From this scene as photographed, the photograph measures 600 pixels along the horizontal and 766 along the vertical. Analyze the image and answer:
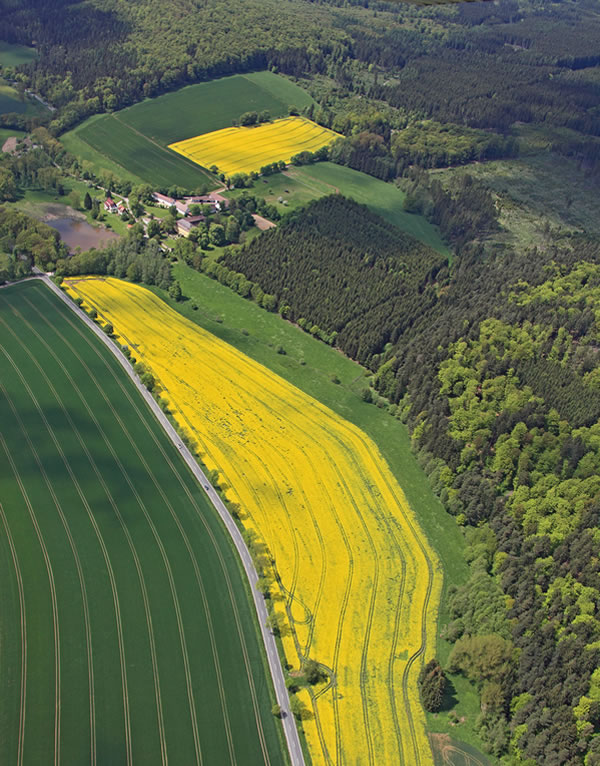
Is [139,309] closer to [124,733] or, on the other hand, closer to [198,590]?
[198,590]

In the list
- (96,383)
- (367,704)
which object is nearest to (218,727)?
(367,704)

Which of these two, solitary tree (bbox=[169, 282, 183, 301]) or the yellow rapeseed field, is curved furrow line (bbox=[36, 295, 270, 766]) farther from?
solitary tree (bbox=[169, 282, 183, 301])

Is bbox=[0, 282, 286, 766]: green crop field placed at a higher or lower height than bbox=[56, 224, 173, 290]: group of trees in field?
lower

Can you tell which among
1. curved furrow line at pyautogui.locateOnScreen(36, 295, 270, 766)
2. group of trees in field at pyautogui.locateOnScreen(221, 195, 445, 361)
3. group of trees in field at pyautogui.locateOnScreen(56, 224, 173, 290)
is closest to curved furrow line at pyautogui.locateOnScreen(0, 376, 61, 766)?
curved furrow line at pyautogui.locateOnScreen(36, 295, 270, 766)

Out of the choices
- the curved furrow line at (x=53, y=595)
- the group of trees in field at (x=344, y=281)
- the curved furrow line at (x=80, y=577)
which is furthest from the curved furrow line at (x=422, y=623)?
the group of trees in field at (x=344, y=281)

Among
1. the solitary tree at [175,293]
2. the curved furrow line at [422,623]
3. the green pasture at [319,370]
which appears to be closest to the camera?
the curved furrow line at [422,623]

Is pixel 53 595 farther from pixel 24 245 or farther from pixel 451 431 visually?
pixel 24 245

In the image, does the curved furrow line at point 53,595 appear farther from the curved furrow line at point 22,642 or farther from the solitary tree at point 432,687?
the solitary tree at point 432,687
